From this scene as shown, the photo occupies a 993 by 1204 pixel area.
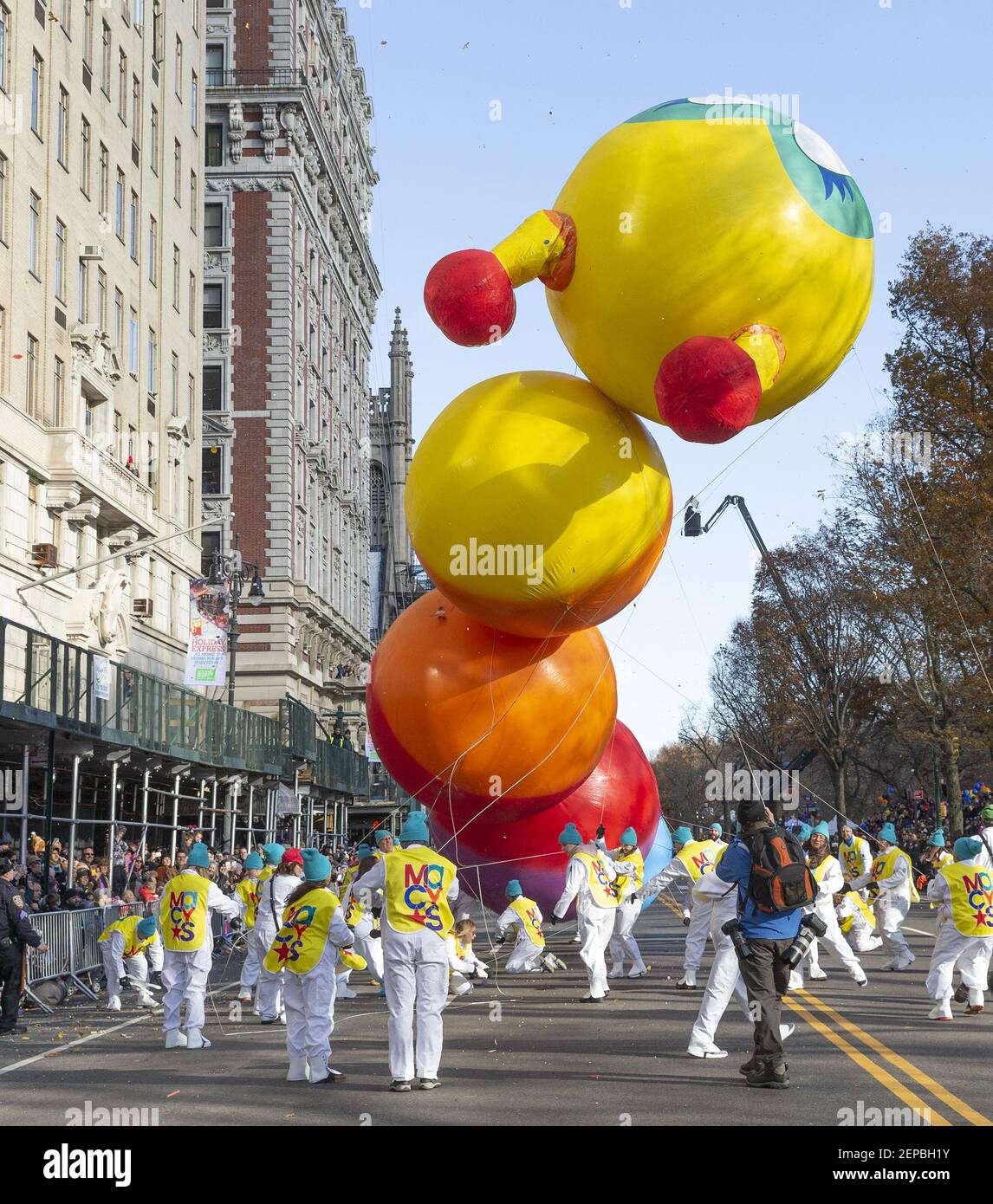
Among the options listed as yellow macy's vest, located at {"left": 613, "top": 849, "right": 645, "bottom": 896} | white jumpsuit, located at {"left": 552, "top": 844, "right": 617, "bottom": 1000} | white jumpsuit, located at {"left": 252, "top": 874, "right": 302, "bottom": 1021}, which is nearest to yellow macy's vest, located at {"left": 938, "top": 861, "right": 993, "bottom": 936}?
white jumpsuit, located at {"left": 552, "top": 844, "right": 617, "bottom": 1000}

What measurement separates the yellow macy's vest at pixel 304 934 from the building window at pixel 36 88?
24494mm

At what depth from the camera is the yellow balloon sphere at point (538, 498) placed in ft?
35.4

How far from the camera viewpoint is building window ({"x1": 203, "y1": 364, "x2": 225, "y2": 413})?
194 ft

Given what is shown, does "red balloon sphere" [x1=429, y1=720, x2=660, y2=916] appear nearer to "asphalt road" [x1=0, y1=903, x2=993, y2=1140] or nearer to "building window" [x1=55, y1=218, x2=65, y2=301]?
"asphalt road" [x1=0, y1=903, x2=993, y2=1140]

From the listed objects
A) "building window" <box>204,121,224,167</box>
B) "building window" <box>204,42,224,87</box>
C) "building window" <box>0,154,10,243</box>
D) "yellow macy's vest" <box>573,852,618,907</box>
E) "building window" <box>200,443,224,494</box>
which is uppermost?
"building window" <box>204,42,224,87</box>

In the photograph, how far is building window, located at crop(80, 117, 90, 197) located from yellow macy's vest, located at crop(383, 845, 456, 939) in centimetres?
2804

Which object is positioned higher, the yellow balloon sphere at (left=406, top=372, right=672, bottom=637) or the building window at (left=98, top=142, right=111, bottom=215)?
the building window at (left=98, top=142, right=111, bottom=215)

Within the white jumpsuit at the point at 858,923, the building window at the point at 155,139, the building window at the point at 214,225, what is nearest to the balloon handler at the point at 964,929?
the white jumpsuit at the point at 858,923

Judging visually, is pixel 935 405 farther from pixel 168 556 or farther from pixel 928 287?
pixel 168 556

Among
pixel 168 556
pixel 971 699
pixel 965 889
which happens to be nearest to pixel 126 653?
pixel 168 556

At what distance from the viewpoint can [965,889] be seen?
13625mm

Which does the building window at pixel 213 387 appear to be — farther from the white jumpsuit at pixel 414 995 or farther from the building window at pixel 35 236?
the white jumpsuit at pixel 414 995

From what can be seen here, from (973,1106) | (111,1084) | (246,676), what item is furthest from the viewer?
(246,676)

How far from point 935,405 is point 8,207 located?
721 inches
